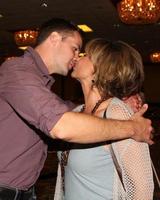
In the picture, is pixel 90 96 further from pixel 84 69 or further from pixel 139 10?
pixel 139 10

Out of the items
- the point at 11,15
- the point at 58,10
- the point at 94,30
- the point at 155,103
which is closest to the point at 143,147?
the point at 58,10

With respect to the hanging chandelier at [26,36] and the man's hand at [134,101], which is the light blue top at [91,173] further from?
the hanging chandelier at [26,36]

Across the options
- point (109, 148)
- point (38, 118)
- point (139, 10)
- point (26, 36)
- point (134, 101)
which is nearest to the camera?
point (38, 118)

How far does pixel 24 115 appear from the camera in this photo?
5.13 ft

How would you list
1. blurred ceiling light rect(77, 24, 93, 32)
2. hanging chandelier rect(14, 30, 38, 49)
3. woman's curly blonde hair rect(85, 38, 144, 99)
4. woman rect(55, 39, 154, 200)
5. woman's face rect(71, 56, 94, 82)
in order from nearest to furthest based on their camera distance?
1. woman rect(55, 39, 154, 200)
2. woman's curly blonde hair rect(85, 38, 144, 99)
3. woman's face rect(71, 56, 94, 82)
4. hanging chandelier rect(14, 30, 38, 49)
5. blurred ceiling light rect(77, 24, 93, 32)

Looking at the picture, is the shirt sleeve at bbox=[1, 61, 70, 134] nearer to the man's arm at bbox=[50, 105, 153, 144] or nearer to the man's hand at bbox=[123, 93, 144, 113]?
the man's arm at bbox=[50, 105, 153, 144]

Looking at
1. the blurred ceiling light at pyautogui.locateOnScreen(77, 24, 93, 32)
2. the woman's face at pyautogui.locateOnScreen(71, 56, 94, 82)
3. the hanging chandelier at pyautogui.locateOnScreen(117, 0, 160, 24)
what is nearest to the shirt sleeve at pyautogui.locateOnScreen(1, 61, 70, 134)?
the woman's face at pyautogui.locateOnScreen(71, 56, 94, 82)

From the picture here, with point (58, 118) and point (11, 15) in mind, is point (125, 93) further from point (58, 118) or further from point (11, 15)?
point (11, 15)

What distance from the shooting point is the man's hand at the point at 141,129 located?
165 centimetres

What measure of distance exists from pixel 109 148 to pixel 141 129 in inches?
6.0

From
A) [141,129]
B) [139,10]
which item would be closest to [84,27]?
[139,10]

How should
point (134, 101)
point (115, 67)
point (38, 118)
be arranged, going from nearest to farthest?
1. point (38, 118)
2. point (115, 67)
3. point (134, 101)

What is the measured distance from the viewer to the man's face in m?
1.99

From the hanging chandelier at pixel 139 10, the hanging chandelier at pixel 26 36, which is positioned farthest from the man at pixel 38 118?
the hanging chandelier at pixel 26 36
